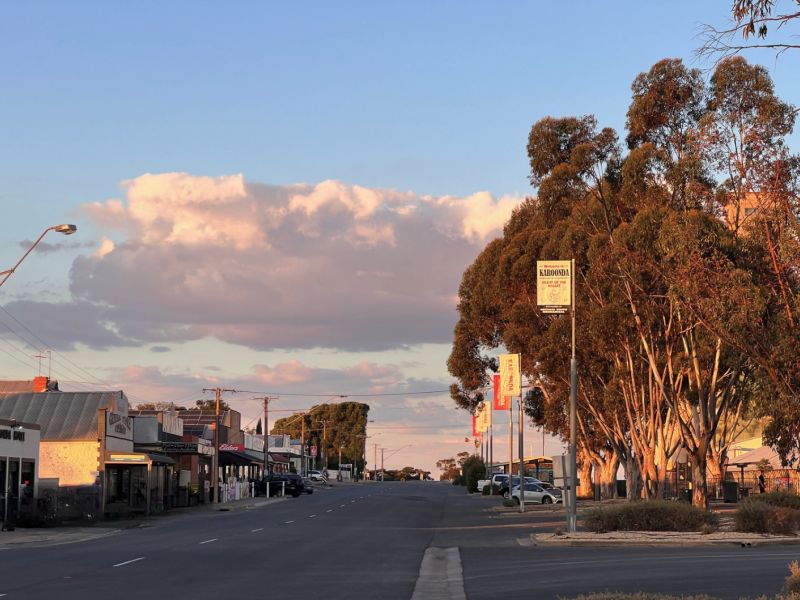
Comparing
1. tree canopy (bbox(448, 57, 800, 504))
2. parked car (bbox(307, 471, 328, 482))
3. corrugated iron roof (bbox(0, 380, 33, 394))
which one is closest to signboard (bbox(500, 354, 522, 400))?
tree canopy (bbox(448, 57, 800, 504))

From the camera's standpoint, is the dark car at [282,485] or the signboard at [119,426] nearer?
the signboard at [119,426]

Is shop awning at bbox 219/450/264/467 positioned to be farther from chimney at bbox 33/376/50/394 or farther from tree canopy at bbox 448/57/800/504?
tree canopy at bbox 448/57/800/504

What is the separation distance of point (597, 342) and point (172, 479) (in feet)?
102

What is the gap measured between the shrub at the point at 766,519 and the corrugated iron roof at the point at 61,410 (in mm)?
34169

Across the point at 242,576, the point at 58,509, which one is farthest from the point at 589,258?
the point at 242,576

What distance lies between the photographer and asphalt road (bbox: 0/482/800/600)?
1800 centimetres

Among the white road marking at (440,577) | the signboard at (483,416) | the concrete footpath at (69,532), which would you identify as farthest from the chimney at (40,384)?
the white road marking at (440,577)

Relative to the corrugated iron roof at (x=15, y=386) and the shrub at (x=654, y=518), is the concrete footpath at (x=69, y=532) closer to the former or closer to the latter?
the shrub at (x=654, y=518)

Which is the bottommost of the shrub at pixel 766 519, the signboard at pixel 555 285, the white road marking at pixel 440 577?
the white road marking at pixel 440 577

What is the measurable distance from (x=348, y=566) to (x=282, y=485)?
67.2 metres

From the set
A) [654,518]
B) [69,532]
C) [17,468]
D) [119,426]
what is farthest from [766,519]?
[119,426]

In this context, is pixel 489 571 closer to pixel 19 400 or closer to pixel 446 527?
pixel 446 527

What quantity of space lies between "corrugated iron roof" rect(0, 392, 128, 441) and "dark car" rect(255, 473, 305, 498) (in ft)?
104

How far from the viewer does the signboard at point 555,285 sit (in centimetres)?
3350
